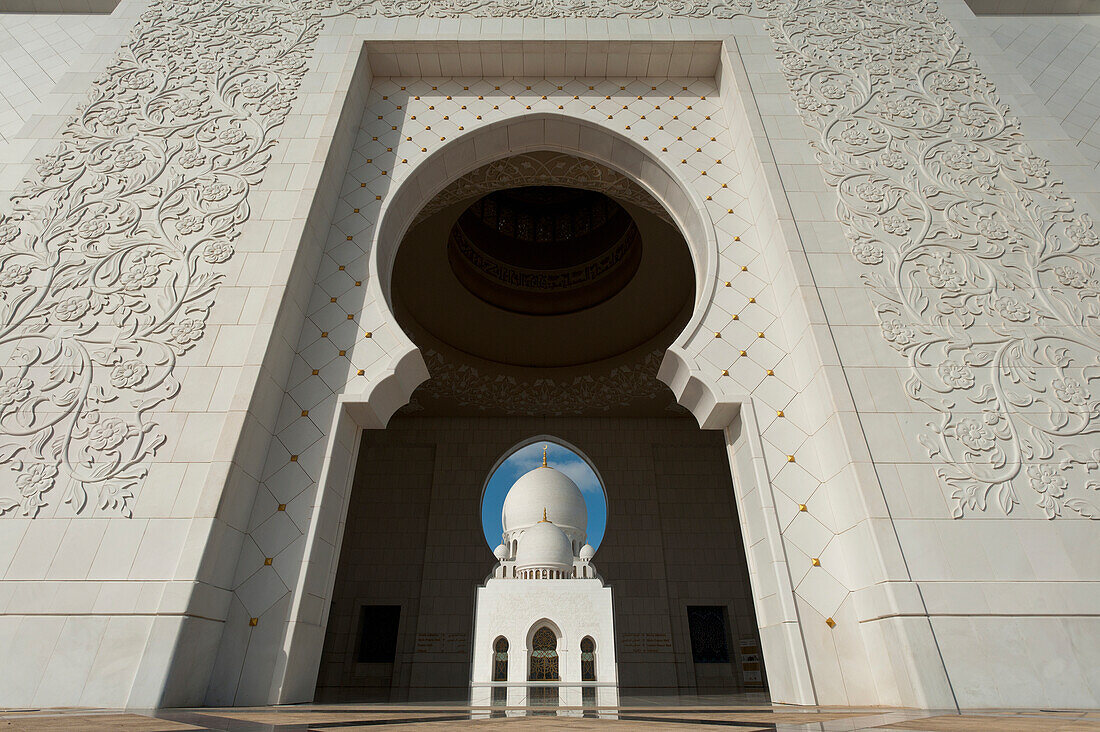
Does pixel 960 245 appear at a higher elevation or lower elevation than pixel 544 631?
higher

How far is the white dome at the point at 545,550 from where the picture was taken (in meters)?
8.89

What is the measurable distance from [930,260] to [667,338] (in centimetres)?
522

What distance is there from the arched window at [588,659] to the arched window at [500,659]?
39.5 inches

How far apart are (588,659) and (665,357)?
17.5 feet

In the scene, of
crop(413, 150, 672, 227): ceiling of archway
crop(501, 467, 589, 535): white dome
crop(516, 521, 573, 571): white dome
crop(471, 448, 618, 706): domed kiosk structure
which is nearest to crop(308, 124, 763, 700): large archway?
crop(471, 448, 618, 706): domed kiosk structure

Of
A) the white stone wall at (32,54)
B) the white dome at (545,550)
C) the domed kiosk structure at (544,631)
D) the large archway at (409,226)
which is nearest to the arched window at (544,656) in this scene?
the domed kiosk structure at (544,631)

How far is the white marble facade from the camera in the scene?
270cm

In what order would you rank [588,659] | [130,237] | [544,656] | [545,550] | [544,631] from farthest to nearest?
[545,550]
[544,631]
[544,656]
[588,659]
[130,237]

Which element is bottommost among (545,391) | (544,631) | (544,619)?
(544,631)

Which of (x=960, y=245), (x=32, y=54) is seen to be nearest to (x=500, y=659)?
(x=960, y=245)

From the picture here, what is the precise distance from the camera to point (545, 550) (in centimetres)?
895

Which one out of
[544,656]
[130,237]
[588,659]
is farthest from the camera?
[544,656]

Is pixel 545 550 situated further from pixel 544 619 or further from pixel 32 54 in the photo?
Answer: pixel 32 54

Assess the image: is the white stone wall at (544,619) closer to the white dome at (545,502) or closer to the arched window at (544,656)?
the arched window at (544,656)
